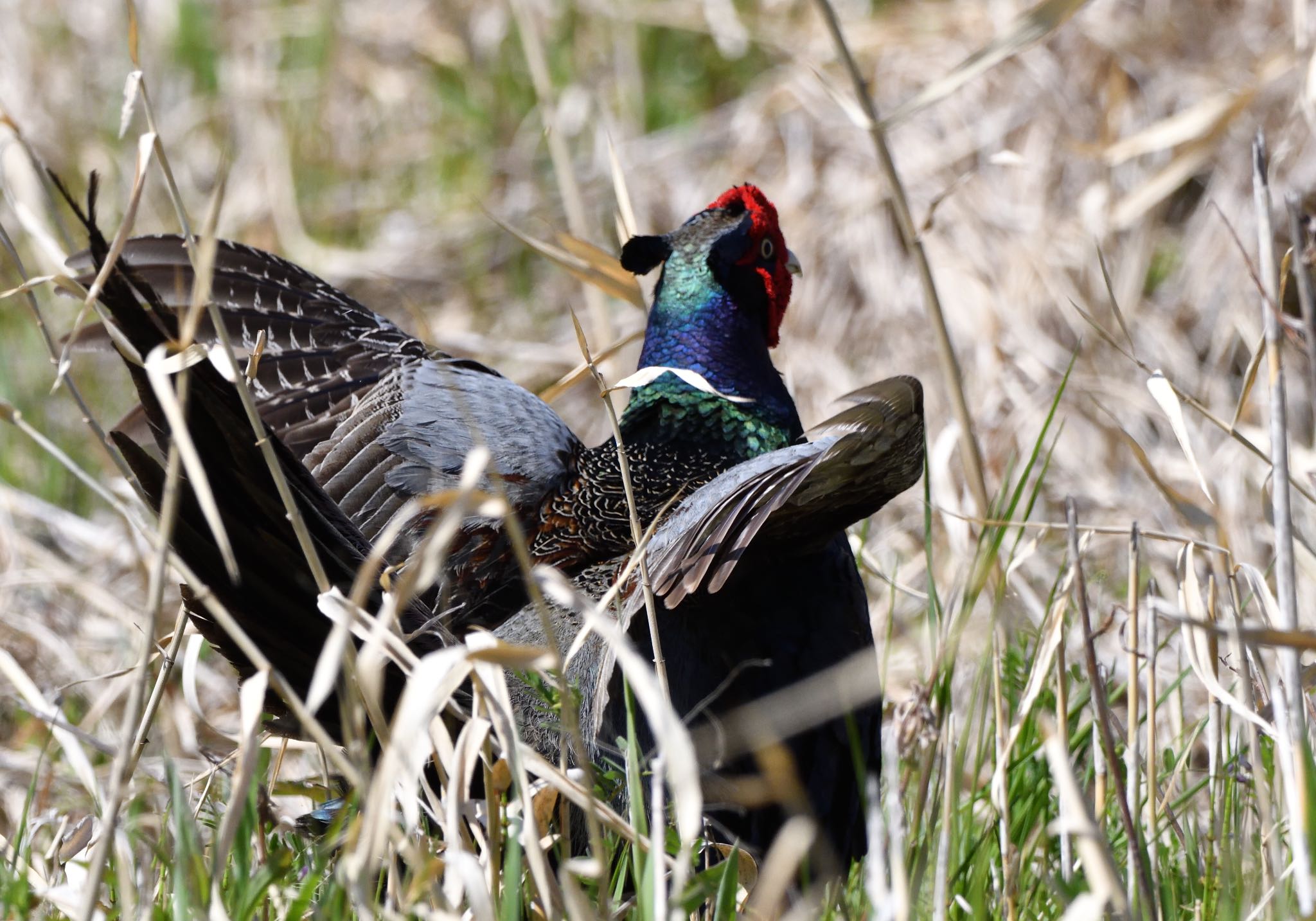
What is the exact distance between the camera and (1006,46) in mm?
1389

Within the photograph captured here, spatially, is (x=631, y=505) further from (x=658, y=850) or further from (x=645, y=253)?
(x=645, y=253)

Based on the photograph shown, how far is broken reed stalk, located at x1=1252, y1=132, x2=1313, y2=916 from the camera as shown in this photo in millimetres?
1313

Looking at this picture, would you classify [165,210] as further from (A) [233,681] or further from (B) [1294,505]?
(B) [1294,505]

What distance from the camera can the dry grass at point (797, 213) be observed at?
3482 mm

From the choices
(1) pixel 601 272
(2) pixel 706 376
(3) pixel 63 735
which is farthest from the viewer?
(2) pixel 706 376

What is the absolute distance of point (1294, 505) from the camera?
129 inches

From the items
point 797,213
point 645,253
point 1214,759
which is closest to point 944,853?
point 1214,759

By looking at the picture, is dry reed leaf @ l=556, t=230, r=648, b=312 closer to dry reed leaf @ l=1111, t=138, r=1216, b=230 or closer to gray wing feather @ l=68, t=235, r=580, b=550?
gray wing feather @ l=68, t=235, r=580, b=550

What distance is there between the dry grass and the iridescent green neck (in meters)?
0.36

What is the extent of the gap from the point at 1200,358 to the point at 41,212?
3.97m

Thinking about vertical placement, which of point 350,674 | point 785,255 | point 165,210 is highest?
point 165,210

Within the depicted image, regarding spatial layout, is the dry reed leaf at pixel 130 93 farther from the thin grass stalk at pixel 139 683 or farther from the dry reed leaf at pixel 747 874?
the dry reed leaf at pixel 747 874

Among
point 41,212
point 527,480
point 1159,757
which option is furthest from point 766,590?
point 41,212

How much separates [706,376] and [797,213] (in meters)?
2.39
